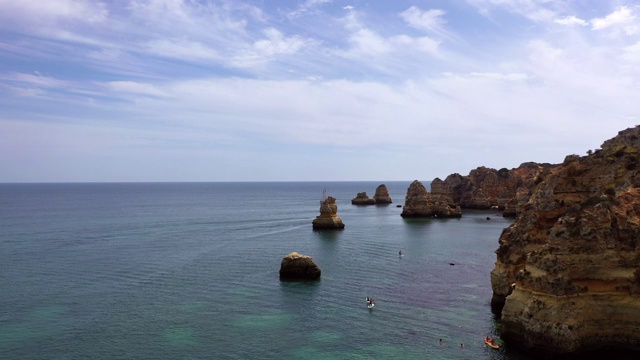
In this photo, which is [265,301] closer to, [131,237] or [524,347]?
[524,347]

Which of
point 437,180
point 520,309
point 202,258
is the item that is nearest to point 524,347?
point 520,309

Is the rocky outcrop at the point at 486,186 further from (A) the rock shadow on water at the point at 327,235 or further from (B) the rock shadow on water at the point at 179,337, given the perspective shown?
(B) the rock shadow on water at the point at 179,337

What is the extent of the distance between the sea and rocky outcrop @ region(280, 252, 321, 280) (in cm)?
159

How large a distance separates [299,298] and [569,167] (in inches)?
1187

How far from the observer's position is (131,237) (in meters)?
107

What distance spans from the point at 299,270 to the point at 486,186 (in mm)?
139954

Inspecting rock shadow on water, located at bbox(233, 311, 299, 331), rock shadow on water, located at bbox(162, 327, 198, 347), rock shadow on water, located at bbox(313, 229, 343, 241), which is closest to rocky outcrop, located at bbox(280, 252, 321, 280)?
rock shadow on water, located at bbox(233, 311, 299, 331)

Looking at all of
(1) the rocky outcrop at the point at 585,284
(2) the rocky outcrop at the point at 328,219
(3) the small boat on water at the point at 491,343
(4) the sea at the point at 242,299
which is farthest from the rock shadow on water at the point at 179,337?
(2) the rocky outcrop at the point at 328,219

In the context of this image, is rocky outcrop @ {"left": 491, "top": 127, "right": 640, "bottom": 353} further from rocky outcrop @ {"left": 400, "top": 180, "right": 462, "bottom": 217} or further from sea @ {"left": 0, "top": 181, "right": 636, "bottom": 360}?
rocky outcrop @ {"left": 400, "top": 180, "right": 462, "bottom": 217}

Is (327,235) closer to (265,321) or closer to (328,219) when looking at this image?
(328,219)

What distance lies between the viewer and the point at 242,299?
54.1 m

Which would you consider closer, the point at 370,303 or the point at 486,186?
the point at 370,303

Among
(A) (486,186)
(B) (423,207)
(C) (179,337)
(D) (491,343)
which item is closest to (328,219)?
(B) (423,207)

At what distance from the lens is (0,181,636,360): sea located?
39469mm
